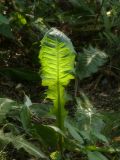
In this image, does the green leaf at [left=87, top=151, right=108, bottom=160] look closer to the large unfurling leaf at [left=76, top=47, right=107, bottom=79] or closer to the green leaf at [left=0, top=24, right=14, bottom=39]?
the large unfurling leaf at [left=76, top=47, right=107, bottom=79]

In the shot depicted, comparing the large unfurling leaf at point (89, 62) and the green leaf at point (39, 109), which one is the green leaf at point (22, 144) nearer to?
the green leaf at point (39, 109)

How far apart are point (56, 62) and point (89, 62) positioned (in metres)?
0.96

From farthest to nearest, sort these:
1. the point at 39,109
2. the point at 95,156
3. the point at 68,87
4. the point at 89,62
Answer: the point at 68,87 → the point at 89,62 → the point at 39,109 → the point at 95,156

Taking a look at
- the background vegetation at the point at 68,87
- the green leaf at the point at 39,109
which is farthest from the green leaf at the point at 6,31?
the green leaf at the point at 39,109

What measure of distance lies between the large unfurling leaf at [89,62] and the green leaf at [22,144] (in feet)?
3.01

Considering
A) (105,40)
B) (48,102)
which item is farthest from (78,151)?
(105,40)

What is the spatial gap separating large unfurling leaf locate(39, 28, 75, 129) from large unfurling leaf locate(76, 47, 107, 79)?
2.89ft

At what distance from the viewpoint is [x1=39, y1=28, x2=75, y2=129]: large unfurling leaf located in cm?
207

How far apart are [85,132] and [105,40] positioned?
4.55ft

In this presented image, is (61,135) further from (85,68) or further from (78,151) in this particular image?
(85,68)

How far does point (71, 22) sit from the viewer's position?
11.6 feet

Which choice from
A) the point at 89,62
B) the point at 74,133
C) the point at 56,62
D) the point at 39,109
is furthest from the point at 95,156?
the point at 89,62

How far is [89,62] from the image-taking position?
3.05m

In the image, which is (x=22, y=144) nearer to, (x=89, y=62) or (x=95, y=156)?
(x=95, y=156)
